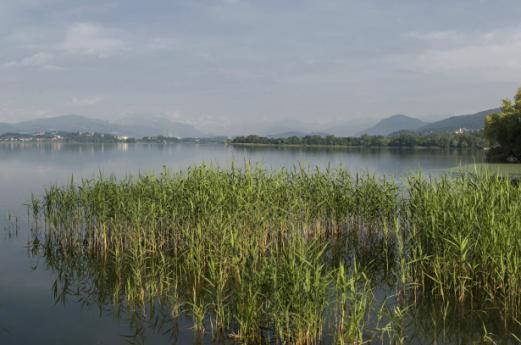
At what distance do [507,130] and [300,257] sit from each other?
53.9 meters

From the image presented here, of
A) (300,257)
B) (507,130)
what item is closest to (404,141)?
(507,130)

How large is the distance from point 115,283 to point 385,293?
23.5 feet

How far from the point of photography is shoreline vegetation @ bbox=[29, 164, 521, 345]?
7.91 meters

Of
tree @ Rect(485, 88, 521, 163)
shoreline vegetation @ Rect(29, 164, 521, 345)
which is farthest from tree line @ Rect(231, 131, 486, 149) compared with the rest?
shoreline vegetation @ Rect(29, 164, 521, 345)

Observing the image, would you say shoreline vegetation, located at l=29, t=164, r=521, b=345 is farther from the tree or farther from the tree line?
the tree line

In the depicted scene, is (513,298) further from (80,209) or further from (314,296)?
(80,209)

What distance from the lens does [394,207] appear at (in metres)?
14.6

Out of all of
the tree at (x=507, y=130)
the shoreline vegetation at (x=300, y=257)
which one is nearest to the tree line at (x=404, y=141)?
the tree at (x=507, y=130)

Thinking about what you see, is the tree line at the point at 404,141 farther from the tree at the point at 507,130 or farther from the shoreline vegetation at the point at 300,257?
the shoreline vegetation at the point at 300,257

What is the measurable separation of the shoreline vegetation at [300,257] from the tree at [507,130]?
1739 inches

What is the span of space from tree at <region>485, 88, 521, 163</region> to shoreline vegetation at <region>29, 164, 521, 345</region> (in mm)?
44181

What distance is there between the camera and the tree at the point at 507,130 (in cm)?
5184

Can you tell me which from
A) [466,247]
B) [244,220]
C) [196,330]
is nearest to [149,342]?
[196,330]

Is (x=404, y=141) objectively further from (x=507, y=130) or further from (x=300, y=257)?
(x=300, y=257)
